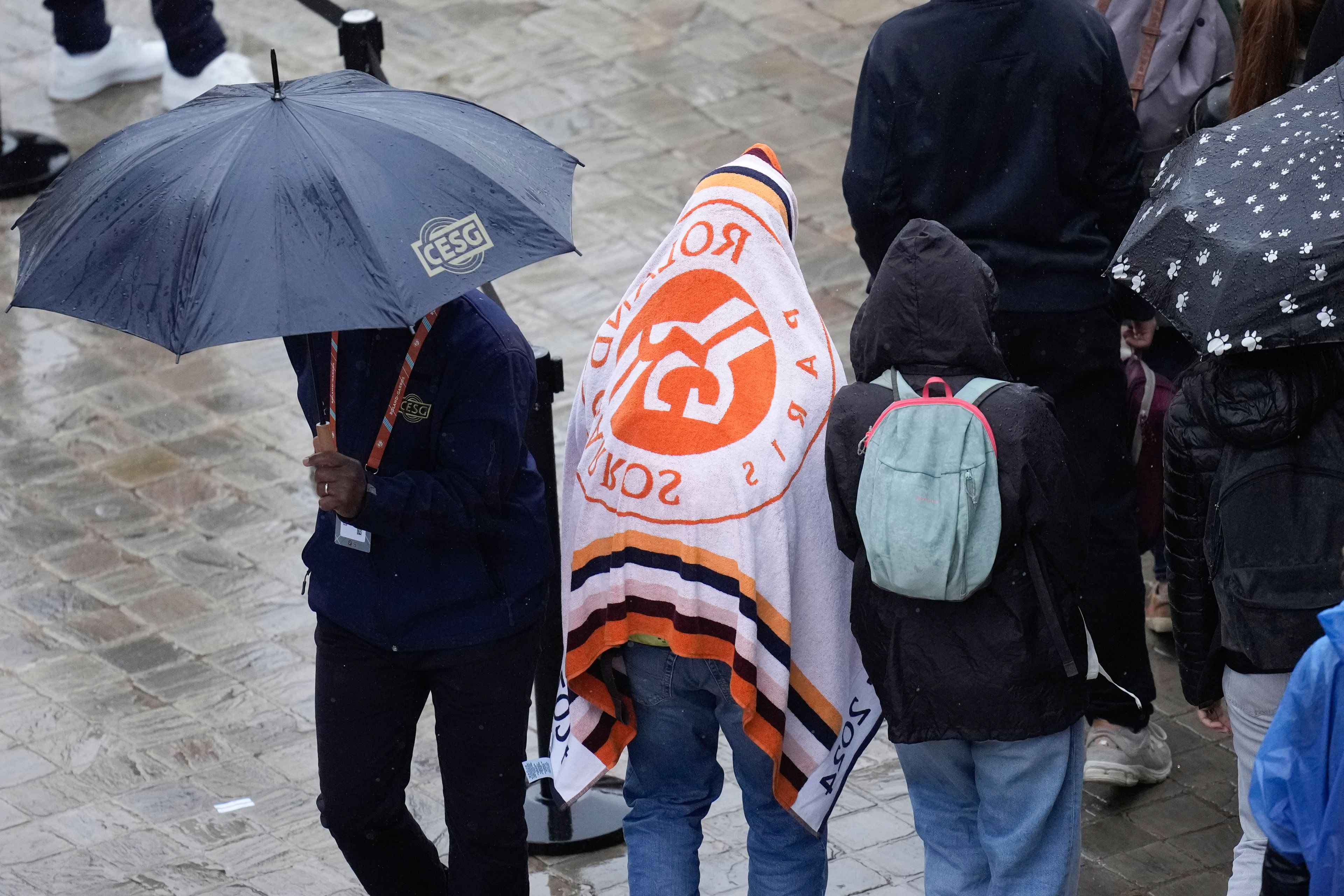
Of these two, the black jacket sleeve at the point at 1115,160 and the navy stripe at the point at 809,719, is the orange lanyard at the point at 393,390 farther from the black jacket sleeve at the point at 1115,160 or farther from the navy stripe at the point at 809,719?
the black jacket sleeve at the point at 1115,160

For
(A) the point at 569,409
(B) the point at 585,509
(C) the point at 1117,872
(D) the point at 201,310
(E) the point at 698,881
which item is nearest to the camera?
(D) the point at 201,310

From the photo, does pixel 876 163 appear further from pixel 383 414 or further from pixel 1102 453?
pixel 383 414

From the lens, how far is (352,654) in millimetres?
4023

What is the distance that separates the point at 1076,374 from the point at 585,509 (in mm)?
1582

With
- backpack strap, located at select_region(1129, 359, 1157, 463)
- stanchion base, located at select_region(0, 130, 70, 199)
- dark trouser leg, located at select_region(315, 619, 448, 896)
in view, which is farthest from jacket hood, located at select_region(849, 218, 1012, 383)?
stanchion base, located at select_region(0, 130, 70, 199)

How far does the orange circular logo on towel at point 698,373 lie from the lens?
373cm

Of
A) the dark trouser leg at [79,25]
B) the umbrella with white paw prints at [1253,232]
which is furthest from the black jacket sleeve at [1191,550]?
the dark trouser leg at [79,25]

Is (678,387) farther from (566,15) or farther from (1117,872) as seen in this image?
(566,15)

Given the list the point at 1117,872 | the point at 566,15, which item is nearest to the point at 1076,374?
the point at 1117,872

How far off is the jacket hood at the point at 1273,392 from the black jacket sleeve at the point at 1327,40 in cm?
120

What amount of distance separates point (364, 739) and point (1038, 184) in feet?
7.10

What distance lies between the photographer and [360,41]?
5352 millimetres

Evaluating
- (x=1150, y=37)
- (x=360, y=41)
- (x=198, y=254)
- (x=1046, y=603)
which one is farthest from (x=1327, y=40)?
(x=198, y=254)

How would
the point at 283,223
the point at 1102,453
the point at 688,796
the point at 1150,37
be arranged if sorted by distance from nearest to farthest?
the point at 283,223 < the point at 688,796 < the point at 1102,453 < the point at 1150,37
